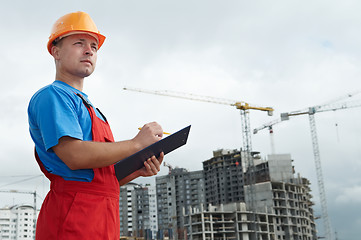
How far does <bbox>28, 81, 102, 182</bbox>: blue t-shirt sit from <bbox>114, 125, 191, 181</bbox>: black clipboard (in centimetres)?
19

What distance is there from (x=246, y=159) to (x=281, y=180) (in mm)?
9723

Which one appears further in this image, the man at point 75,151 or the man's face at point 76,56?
the man's face at point 76,56

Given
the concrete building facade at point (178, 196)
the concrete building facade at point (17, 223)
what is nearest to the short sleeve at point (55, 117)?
the concrete building facade at point (178, 196)

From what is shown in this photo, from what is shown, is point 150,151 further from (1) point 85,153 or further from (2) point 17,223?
(2) point 17,223

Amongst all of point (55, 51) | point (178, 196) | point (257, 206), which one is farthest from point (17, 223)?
point (55, 51)

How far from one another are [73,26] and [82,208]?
3.17 ft

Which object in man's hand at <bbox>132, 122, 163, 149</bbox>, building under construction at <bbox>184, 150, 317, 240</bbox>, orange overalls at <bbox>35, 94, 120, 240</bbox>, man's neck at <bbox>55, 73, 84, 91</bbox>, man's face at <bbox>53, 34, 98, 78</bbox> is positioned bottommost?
orange overalls at <bbox>35, 94, 120, 240</bbox>

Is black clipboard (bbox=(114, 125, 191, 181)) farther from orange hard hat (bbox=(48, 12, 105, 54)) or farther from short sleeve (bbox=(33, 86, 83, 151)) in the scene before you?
orange hard hat (bbox=(48, 12, 105, 54))

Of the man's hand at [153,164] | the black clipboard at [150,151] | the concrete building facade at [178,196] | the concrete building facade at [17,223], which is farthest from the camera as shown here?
the concrete building facade at [17,223]

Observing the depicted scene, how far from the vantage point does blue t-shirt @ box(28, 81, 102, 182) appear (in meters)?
1.83

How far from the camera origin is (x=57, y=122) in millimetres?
1814

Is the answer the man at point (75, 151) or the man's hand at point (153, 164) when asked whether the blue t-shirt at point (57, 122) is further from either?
the man's hand at point (153, 164)

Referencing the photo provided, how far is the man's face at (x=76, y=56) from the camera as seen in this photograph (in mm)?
2170

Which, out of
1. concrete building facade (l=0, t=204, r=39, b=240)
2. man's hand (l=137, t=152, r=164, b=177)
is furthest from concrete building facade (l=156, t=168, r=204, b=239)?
man's hand (l=137, t=152, r=164, b=177)
